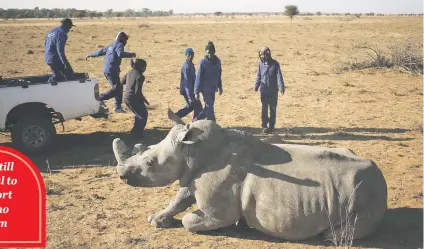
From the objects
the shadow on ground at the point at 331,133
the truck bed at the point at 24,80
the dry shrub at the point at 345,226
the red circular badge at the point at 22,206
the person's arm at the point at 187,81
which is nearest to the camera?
the dry shrub at the point at 345,226

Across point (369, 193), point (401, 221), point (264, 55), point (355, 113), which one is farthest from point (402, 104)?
point (369, 193)

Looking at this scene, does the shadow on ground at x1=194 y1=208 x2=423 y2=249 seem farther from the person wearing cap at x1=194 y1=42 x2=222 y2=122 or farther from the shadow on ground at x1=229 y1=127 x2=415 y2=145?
the person wearing cap at x1=194 y1=42 x2=222 y2=122

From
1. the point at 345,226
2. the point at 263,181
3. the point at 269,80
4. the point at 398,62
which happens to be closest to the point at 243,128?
the point at 269,80

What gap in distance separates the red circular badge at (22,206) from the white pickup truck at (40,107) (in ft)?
6.84

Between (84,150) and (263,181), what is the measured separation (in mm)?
5439

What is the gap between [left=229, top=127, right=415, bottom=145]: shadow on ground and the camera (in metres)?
10.4

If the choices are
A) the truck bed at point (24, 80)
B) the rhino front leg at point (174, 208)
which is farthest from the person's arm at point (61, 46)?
the rhino front leg at point (174, 208)

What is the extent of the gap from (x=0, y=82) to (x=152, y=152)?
5.47 meters

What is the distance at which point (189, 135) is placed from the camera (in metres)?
5.52

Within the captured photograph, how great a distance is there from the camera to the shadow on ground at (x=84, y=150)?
893cm

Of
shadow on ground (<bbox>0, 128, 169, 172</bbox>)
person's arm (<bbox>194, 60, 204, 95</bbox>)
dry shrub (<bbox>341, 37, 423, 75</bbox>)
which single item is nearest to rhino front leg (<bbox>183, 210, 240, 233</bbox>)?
shadow on ground (<bbox>0, 128, 169, 172</bbox>)

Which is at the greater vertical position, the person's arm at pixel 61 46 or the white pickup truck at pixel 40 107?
the person's arm at pixel 61 46

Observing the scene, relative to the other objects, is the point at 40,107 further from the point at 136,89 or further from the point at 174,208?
the point at 174,208

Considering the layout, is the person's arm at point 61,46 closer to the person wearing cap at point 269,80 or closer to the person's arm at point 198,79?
the person's arm at point 198,79
